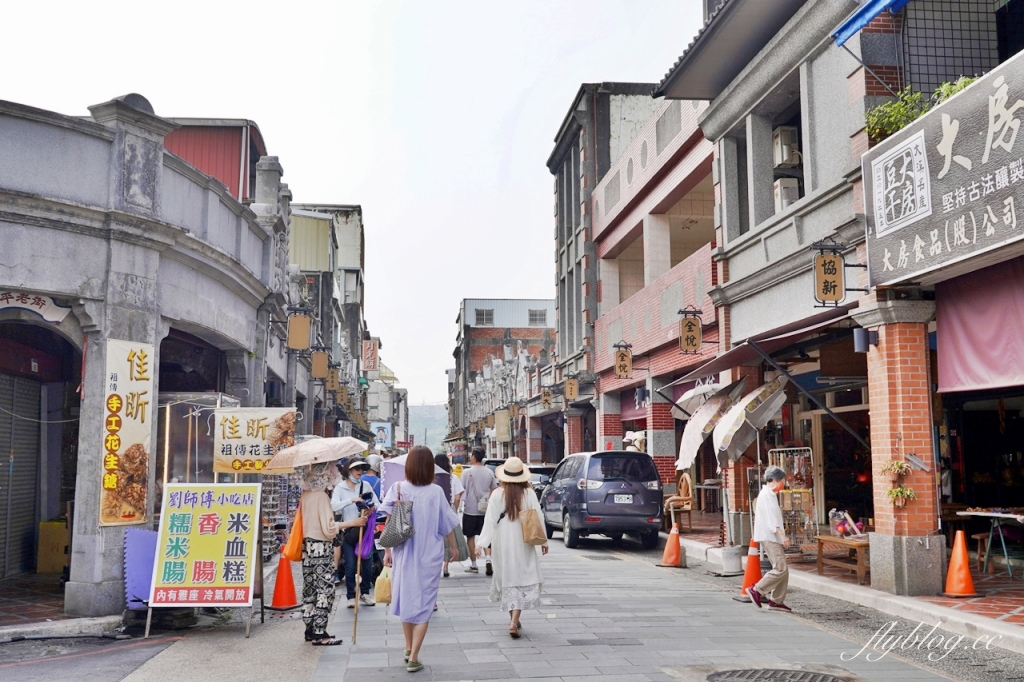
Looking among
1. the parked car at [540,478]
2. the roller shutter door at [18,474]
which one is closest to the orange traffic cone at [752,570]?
the roller shutter door at [18,474]

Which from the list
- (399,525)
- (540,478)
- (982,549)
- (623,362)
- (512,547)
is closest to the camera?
(399,525)

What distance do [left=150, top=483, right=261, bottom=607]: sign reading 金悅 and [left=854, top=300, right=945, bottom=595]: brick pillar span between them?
738 cm

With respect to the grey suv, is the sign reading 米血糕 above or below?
above

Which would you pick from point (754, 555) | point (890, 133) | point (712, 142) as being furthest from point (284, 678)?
point (712, 142)

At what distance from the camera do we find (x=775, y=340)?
13023mm

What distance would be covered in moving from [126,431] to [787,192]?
1085cm

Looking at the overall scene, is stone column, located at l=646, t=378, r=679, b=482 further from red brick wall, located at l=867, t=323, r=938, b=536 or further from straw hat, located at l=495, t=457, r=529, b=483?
straw hat, located at l=495, t=457, r=529, b=483

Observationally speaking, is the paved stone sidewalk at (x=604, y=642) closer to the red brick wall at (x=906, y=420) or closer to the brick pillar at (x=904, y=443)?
the brick pillar at (x=904, y=443)

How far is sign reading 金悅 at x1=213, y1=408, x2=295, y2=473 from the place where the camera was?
12.2 metres

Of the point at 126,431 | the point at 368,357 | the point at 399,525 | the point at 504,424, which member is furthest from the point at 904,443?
the point at 368,357

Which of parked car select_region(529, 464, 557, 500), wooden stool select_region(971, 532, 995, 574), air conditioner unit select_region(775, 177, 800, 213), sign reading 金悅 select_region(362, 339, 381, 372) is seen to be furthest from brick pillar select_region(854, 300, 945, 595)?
sign reading 金悅 select_region(362, 339, 381, 372)

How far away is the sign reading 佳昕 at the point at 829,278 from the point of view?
37.8ft

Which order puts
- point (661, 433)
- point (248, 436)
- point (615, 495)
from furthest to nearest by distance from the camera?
1. point (661, 433)
2. point (615, 495)
3. point (248, 436)

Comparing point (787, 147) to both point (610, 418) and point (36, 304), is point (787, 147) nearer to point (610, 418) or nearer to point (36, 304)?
point (36, 304)
